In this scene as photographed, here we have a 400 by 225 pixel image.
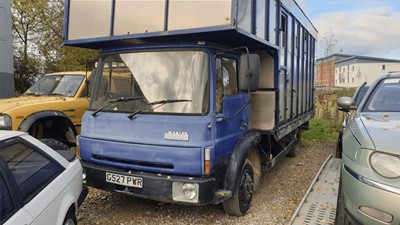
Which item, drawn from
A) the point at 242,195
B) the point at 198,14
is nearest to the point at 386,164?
the point at 242,195

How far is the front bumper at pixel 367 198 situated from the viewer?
2.57 m

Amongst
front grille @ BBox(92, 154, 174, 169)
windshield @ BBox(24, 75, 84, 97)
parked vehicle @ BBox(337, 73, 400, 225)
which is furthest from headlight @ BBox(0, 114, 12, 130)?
parked vehicle @ BBox(337, 73, 400, 225)

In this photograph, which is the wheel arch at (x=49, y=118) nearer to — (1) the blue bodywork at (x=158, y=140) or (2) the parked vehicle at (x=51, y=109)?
Answer: (2) the parked vehicle at (x=51, y=109)

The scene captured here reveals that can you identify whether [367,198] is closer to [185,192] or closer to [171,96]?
[185,192]

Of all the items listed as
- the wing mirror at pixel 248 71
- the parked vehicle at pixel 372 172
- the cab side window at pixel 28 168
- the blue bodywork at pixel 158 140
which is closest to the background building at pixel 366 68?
the wing mirror at pixel 248 71

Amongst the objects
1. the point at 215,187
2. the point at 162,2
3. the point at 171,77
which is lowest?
the point at 215,187

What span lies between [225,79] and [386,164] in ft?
7.56

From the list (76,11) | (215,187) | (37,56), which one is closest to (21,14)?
(37,56)

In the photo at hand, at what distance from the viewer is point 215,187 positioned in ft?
13.2

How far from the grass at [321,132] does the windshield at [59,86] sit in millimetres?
6536

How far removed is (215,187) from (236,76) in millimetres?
1589

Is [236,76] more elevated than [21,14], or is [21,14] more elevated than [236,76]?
[21,14]

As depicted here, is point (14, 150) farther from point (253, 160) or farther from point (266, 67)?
point (266, 67)

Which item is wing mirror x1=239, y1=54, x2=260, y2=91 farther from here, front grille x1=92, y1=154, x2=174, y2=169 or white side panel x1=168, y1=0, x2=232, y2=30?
front grille x1=92, y1=154, x2=174, y2=169
